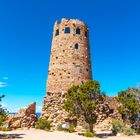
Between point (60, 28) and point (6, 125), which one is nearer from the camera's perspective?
point (6, 125)

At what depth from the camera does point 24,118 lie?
41188mm

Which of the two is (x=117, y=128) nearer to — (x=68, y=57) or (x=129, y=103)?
(x=129, y=103)

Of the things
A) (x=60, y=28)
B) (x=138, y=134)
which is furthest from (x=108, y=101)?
(x=60, y=28)

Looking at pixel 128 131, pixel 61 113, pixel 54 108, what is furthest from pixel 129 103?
pixel 54 108

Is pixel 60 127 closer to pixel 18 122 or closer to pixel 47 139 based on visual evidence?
pixel 18 122

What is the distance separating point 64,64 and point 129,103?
1231cm

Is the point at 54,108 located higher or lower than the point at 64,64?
lower

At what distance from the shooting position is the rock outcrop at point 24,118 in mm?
40031

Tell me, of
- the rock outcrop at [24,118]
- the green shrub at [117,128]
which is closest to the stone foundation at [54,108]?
the rock outcrop at [24,118]

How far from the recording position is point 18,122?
40.3 m

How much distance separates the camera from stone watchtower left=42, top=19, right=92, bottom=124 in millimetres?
43656

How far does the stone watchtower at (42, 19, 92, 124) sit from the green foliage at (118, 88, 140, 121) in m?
7.83

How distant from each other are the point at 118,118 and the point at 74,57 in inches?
448

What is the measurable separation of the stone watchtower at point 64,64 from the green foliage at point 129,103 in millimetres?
7833
